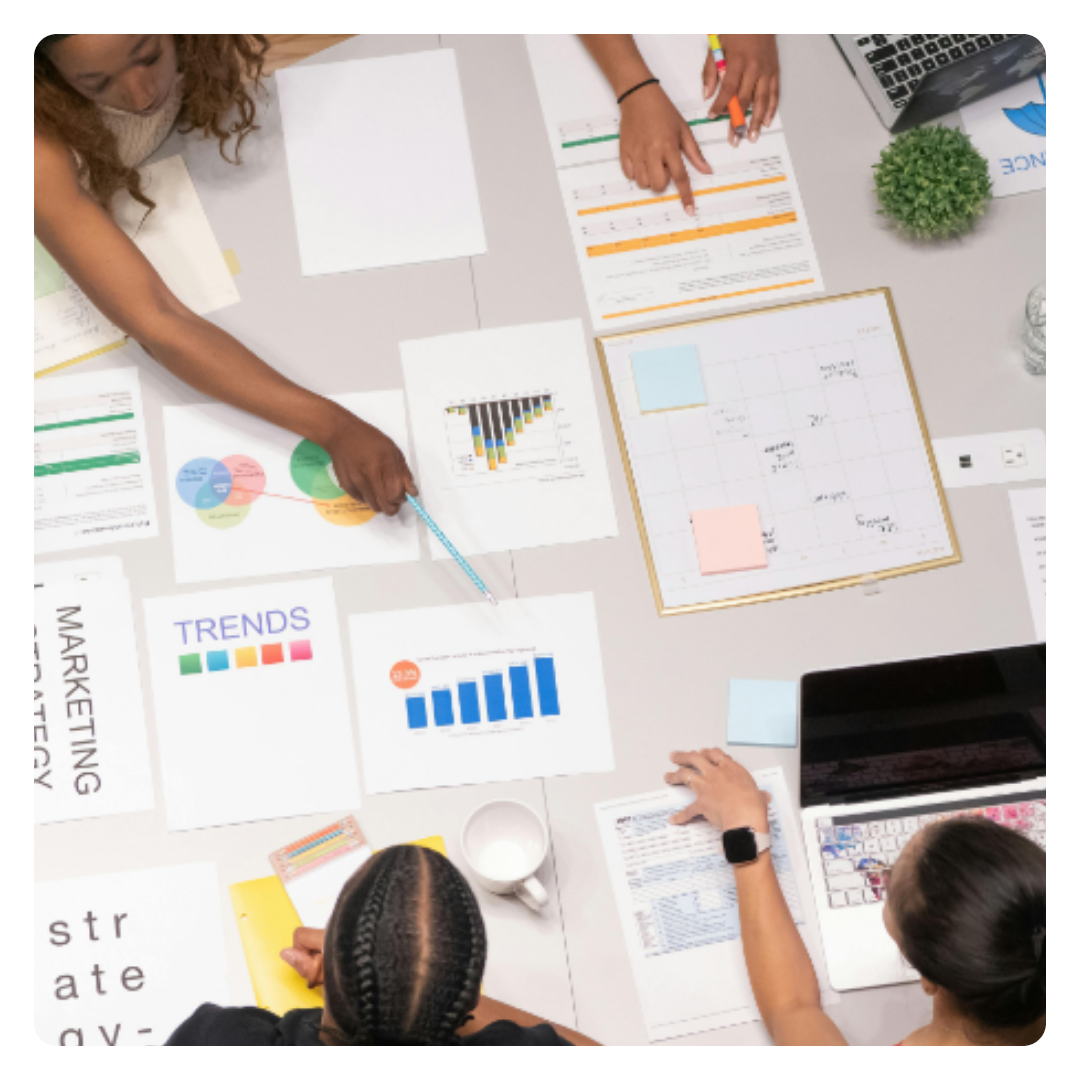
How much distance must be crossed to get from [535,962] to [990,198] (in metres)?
1.28

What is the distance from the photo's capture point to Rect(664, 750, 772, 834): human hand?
130cm

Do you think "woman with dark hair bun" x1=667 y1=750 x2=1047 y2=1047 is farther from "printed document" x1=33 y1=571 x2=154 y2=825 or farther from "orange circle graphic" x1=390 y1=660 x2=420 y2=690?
"printed document" x1=33 y1=571 x2=154 y2=825

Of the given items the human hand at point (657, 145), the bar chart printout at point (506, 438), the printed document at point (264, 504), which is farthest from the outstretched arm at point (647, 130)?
the printed document at point (264, 504)

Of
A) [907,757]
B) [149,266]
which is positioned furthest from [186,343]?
[907,757]

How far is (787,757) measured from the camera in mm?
1360

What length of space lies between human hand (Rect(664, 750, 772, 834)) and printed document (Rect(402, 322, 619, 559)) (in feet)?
1.09

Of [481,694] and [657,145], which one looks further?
[657,145]

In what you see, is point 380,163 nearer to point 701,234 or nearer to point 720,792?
point 701,234

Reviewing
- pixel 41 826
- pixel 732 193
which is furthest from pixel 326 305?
pixel 41 826

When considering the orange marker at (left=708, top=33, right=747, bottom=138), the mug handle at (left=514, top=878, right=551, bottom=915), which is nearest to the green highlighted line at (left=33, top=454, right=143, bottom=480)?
the mug handle at (left=514, top=878, right=551, bottom=915)

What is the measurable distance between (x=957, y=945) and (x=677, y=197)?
1.09 metres

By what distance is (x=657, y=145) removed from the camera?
5.05 feet

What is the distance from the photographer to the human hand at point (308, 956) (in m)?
1.26

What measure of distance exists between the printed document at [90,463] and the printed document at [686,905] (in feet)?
2.56
